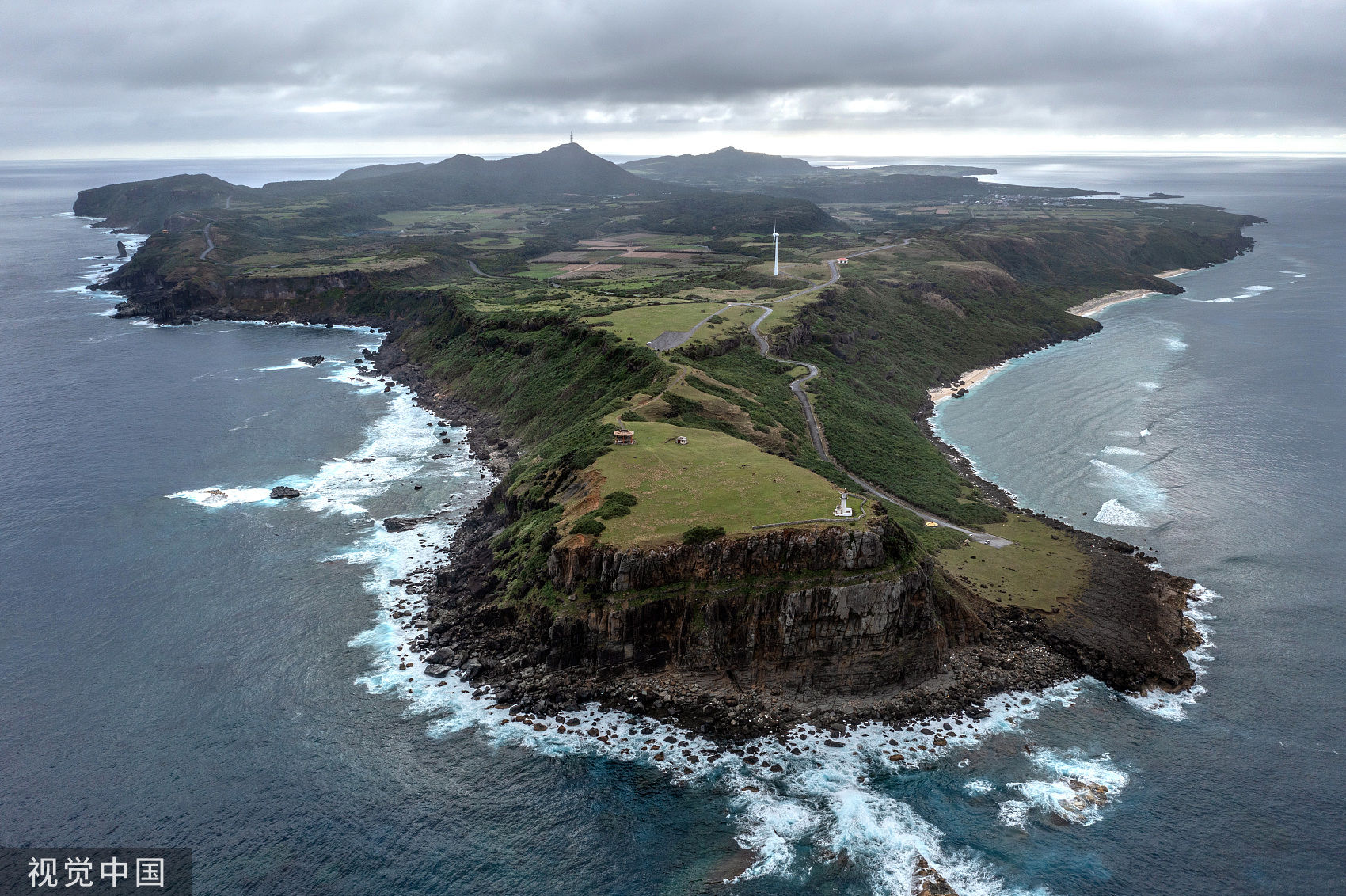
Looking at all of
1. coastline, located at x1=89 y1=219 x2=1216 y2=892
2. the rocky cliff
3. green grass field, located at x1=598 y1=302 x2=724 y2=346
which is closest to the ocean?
coastline, located at x1=89 y1=219 x2=1216 y2=892

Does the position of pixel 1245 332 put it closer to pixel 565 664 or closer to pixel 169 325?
pixel 565 664

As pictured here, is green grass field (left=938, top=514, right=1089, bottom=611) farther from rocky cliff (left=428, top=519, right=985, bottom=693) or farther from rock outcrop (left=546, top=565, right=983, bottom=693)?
rock outcrop (left=546, top=565, right=983, bottom=693)

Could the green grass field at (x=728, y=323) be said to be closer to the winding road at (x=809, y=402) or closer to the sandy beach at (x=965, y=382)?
the winding road at (x=809, y=402)

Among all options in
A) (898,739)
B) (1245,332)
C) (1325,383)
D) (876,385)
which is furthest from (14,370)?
(1245,332)

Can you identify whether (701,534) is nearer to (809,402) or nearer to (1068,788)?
(1068,788)

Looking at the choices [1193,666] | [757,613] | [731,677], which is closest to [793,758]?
Result: [731,677]

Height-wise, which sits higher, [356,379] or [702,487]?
[356,379]

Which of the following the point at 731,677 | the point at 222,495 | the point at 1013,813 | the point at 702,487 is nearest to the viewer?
the point at 1013,813
